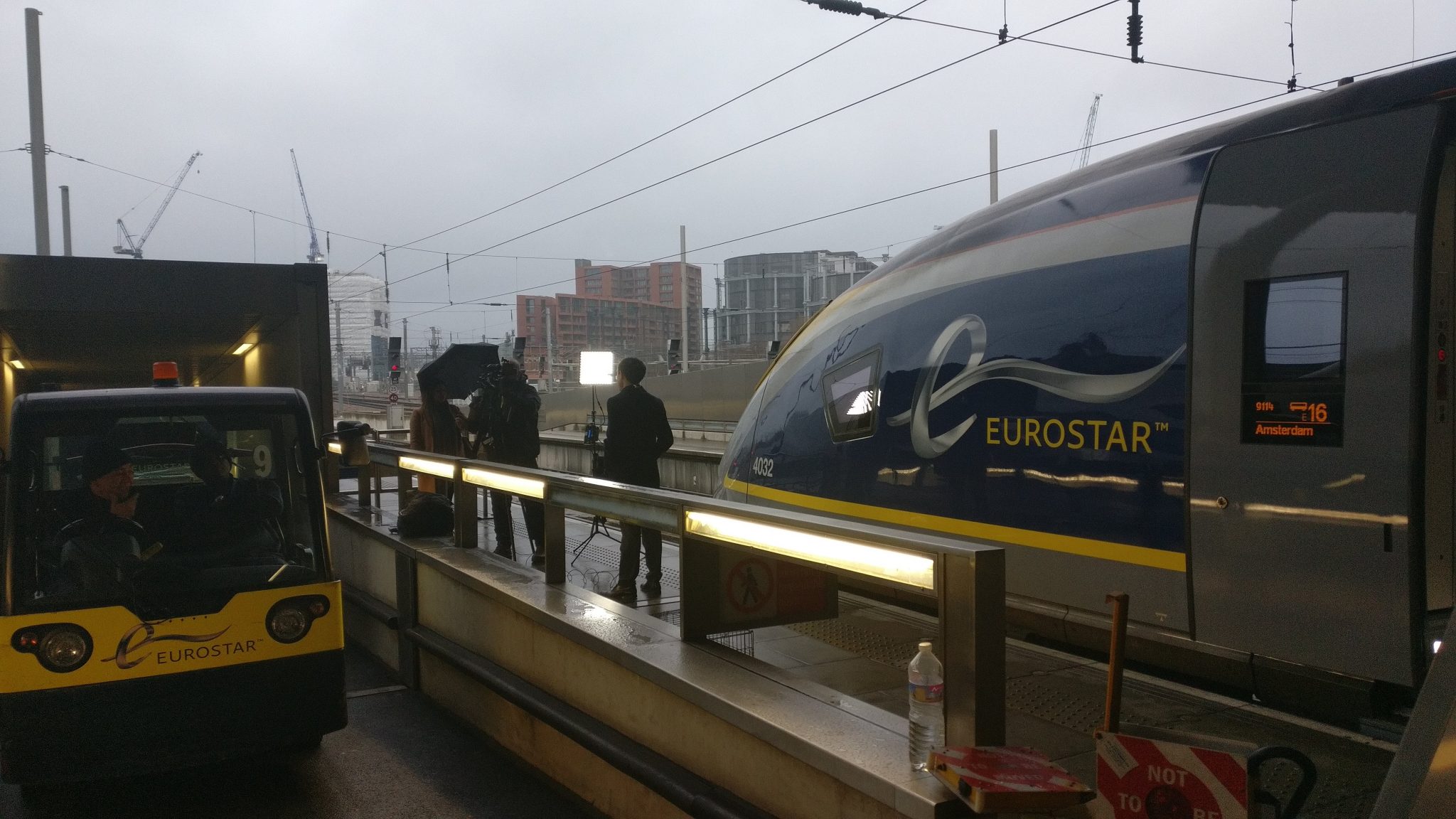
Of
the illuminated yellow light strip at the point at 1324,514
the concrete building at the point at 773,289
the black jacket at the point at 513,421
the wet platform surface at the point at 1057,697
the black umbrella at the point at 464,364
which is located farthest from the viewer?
the concrete building at the point at 773,289

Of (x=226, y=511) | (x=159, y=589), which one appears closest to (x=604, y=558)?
(x=226, y=511)

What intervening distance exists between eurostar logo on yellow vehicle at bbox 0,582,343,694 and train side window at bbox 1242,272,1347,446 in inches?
181

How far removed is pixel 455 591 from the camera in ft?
21.2

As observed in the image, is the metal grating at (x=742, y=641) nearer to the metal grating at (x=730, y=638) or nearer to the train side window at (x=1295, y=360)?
the metal grating at (x=730, y=638)

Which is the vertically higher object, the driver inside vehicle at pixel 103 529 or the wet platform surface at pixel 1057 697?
the driver inside vehicle at pixel 103 529

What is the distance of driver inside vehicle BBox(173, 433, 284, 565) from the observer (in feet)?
17.7

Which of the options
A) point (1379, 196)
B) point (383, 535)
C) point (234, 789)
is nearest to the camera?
point (1379, 196)

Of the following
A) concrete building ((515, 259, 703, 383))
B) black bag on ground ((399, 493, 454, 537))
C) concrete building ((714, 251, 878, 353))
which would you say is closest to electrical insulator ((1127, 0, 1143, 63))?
black bag on ground ((399, 493, 454, 537))

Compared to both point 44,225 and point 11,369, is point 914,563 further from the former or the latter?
point 44,225

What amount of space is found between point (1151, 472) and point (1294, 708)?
128 cm

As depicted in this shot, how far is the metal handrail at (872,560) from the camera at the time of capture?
2.87 m

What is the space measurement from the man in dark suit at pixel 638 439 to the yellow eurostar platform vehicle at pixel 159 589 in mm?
2526

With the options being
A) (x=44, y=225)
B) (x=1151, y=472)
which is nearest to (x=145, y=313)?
(x=1151, y=472)

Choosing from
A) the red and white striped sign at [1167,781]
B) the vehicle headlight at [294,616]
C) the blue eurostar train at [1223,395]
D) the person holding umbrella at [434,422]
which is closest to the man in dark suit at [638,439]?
the blue eurostar train at [1223,395]
